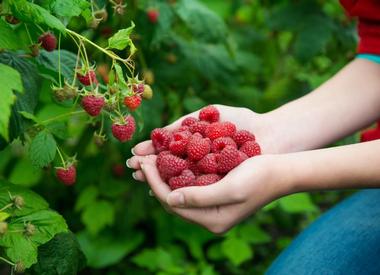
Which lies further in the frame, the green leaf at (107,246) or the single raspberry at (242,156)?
the green leaf at (107,246)

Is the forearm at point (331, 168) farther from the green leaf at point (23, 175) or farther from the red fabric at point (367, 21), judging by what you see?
the green leaf at point (23, 175)

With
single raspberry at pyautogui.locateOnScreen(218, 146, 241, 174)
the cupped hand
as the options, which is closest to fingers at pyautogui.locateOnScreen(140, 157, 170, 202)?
the cupped hand

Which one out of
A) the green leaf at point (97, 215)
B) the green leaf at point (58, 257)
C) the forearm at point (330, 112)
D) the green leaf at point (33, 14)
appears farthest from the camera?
the green leaf at point (97, 215)

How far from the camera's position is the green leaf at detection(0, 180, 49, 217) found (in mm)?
1062

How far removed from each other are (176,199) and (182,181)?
0.25 feet

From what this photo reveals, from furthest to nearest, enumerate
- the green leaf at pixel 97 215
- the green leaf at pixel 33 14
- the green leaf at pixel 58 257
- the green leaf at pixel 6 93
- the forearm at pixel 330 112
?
the green leaf at pixel 97 215, the forearm at pixel 330 112, the green leaf at pixel 58 257, the green leaf at pixel 33 14, the green leaf at pixel 6 93

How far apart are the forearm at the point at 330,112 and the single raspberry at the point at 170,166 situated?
0.89 ft

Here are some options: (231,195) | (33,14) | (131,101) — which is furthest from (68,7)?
(231,195)

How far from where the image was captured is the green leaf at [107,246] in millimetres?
1960

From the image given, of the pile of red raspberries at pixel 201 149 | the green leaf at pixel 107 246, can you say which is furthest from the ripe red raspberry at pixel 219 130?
the green leaf at pixel 107 246

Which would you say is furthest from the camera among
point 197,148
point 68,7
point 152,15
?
point 152,15

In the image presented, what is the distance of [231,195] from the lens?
3.41 feet

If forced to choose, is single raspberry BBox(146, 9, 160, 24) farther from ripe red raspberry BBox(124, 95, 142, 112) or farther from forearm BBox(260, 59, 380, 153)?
ripe red raspberry BBox(124, 95, 142, 112)

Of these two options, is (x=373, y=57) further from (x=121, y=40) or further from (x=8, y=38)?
(x=8, y=38)
